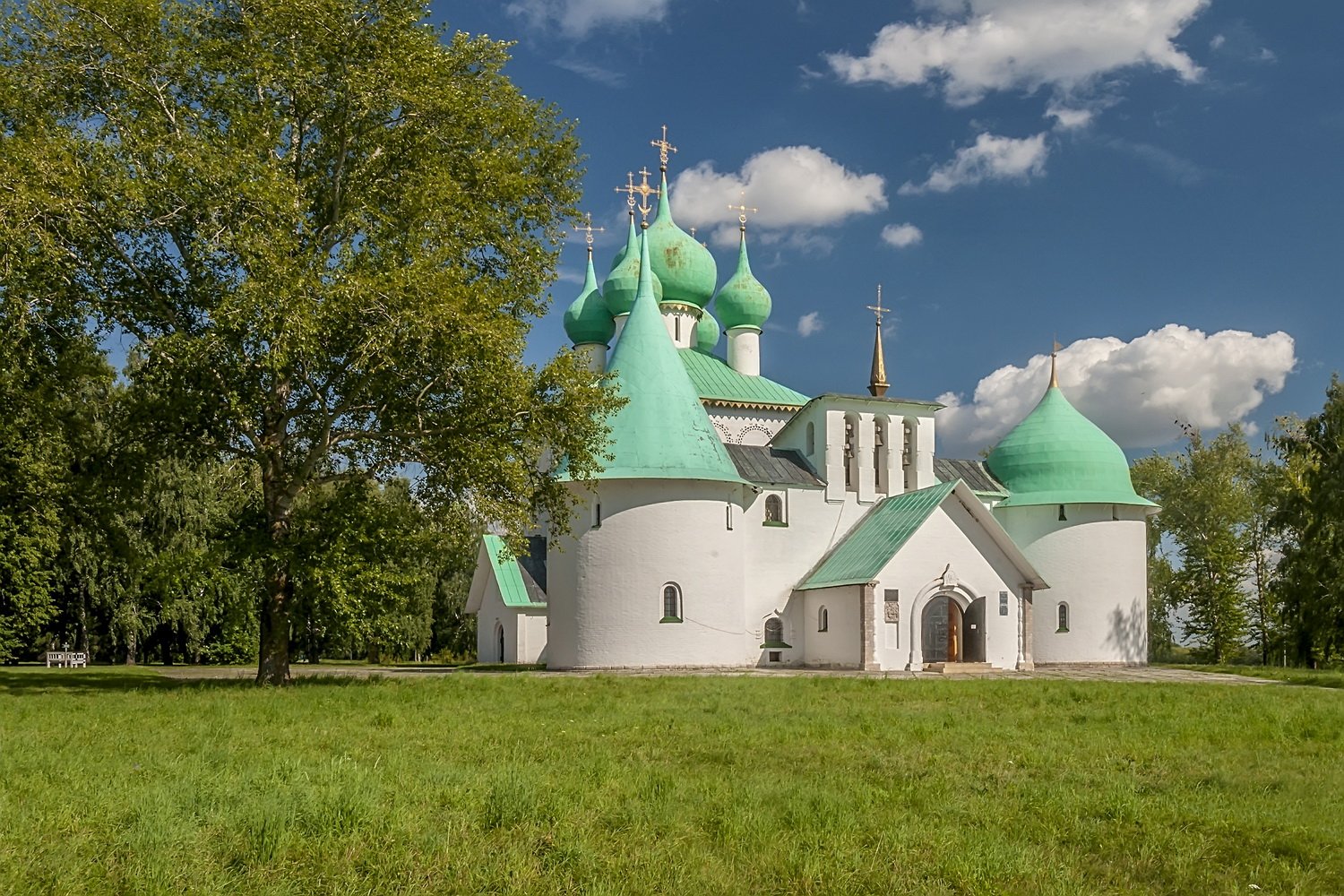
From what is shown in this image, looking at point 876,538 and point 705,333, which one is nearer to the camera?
point 876,538

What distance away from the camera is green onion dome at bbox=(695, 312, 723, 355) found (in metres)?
41.2

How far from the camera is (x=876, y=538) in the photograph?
29922 millimetres

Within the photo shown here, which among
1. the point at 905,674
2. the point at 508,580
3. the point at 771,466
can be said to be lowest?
the point at 905,674

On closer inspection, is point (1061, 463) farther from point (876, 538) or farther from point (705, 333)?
point (705, 333)

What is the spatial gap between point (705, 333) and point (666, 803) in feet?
112

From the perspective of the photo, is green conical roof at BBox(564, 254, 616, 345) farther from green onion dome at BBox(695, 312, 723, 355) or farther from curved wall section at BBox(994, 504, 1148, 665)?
curved wall section at BBox(994, 504, 1148, 665)

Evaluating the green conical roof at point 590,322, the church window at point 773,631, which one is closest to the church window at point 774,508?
the church window at point 773,631

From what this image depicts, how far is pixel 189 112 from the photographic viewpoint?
1881 cm

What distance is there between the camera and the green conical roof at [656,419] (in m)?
27.8

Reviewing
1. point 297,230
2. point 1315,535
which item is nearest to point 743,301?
point 1315,535

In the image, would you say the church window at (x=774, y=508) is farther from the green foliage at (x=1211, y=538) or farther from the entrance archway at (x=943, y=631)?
the green foliage at (x=1211, y=538)

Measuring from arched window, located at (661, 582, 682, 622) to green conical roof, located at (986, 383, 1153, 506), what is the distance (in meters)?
11.6

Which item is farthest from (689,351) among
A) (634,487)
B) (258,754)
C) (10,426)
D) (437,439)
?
A: (258,754)

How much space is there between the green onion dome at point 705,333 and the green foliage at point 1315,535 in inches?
726
